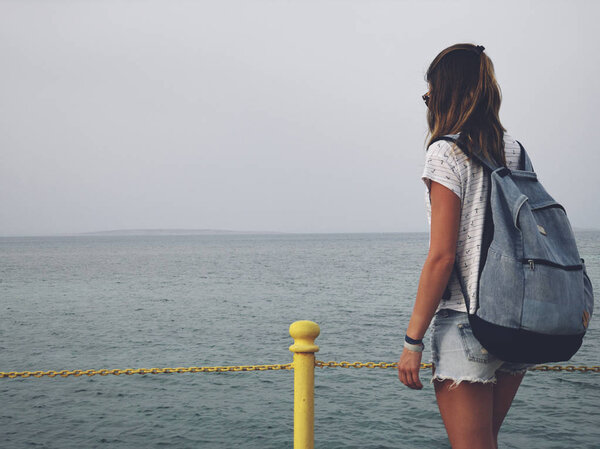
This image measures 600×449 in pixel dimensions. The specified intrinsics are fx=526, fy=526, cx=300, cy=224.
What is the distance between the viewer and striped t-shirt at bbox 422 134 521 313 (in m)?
1.86

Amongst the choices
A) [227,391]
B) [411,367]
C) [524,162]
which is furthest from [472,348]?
[227,391]

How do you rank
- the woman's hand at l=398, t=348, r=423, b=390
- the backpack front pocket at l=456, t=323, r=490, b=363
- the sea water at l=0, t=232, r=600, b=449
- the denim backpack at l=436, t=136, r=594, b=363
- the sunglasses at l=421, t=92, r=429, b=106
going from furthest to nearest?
1. the sea water at l=0, t=232, r=600, b=449
2. the sunglasses at l=421, t=92, r=429, b=106
3. the woman's hand at l=398, t=348, r=423, b=390
4. the backpack front pocket at l=456, t=323, r=490, b=363
5. the denim backpack at l=436, t=136, r=594, b=363

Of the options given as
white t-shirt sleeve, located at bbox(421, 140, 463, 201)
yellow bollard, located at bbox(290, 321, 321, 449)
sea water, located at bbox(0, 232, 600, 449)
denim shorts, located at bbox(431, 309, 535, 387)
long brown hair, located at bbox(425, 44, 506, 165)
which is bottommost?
sea water, located at bbox(0, 232, 600, 449)

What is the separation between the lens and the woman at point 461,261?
6.01ft

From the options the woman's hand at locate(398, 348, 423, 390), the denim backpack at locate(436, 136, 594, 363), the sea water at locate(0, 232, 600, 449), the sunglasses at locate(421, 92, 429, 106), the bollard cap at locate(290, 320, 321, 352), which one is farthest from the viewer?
the sea water at locate(0, 232, 600, 449)

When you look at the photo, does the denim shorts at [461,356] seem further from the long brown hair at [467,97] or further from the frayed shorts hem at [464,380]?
the long brown hair at [467,97]

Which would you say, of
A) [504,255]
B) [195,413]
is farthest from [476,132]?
[195,413]

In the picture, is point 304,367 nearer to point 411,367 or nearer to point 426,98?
point 411,367

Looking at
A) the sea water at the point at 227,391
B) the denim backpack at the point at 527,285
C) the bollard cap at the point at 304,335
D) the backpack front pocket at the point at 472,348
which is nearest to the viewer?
the denim backpack at the point at 527,285

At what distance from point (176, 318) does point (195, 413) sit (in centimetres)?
1398

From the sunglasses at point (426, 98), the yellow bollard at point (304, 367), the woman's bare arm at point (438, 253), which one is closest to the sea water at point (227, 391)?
the yellow bollard at point (304, 367)

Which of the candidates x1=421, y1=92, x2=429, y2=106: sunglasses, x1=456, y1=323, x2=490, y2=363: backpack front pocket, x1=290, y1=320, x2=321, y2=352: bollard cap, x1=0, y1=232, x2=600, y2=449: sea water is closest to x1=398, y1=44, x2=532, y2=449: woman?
x1=456, y1=323, x2=490, y2=363: backpack front pocket

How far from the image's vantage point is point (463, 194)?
1.89 meters

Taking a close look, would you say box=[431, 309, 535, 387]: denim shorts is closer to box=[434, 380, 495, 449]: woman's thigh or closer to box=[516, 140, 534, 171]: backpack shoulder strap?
box=[434, 380, 495, 449]: woman's thigh
